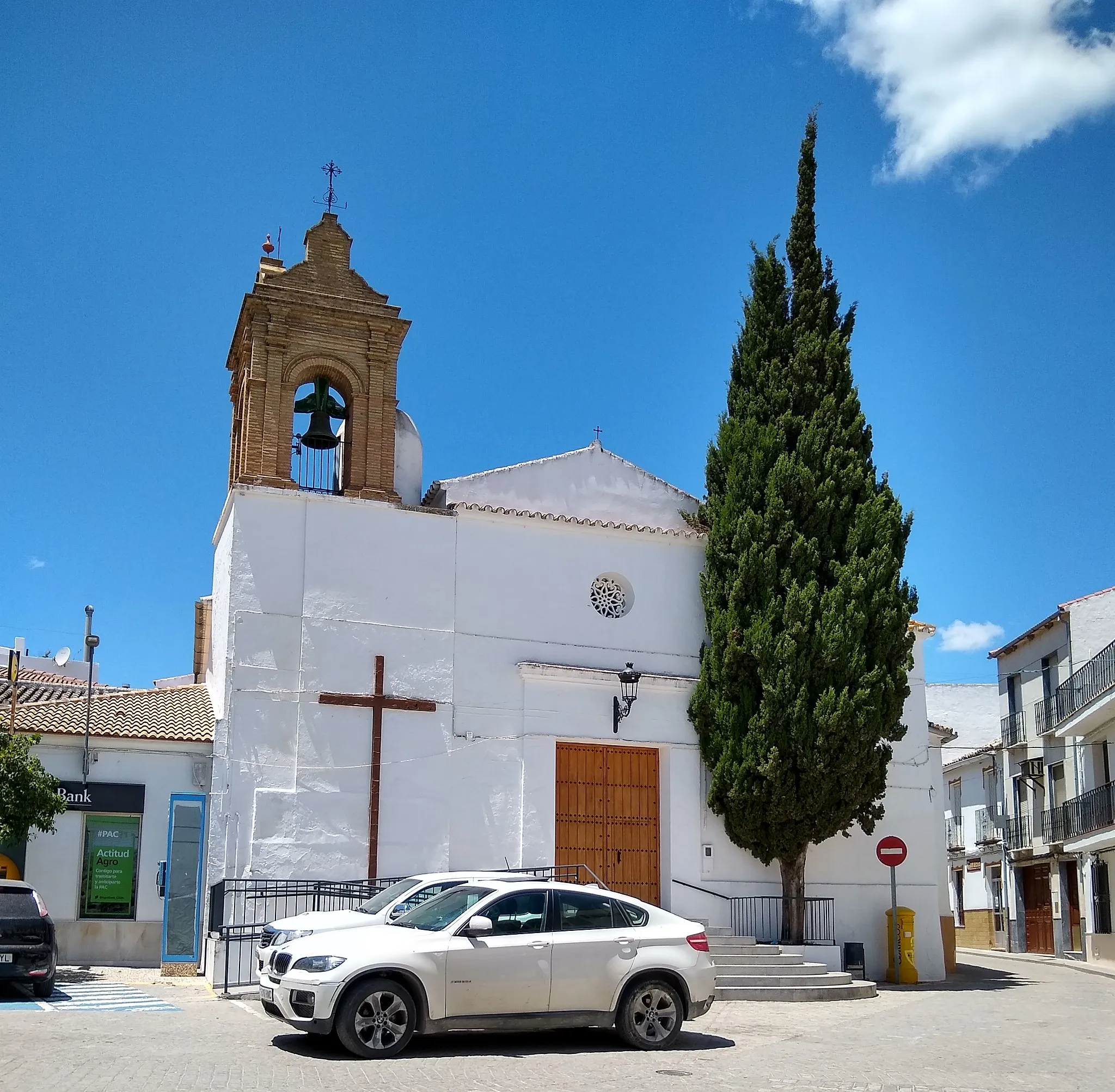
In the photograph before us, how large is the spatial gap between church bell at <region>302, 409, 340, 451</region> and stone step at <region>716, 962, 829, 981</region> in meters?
9.75

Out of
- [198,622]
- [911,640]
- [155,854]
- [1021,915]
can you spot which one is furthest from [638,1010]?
[1021,915]

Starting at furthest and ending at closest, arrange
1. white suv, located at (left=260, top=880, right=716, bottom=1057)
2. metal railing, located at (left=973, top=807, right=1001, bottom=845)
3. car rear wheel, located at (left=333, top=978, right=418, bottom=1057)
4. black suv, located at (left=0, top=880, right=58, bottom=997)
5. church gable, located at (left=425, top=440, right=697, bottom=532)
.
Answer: metal railing, located at (left=973, top=807, right=1001, bottom=845)
church gable, located at (left=425, top=440, right=697, bottom=532)
black suv, located at (left=0, top=880, right=58, bottom=997)
white suv, located at (left=260, top=880, right=716, bottom=1057)
car rear wheel, located at (left=333, top=978, right=418, bottom=1057)

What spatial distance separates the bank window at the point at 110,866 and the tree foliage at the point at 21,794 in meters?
1.56

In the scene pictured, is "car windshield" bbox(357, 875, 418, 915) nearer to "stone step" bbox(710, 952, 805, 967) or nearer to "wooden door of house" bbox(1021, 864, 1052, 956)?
"stone step" bbox(710, 952, 805, 967)

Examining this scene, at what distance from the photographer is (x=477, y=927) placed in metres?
10.8

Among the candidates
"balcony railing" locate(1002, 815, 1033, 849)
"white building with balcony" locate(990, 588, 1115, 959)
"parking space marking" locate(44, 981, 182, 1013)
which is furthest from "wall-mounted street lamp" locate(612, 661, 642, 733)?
"balcony railing" locate(1002, 815, 1033, 849)

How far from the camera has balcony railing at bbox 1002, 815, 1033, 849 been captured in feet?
122

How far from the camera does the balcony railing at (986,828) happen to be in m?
39.8

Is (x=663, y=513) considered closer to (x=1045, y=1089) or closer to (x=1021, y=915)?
(x=1045, y=1089)

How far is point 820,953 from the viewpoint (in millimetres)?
19094

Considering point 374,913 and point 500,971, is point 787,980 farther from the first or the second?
point 500,971

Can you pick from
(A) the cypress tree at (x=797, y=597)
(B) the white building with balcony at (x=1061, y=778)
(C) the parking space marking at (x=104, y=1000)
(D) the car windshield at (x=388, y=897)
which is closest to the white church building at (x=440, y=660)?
(A) the cypress tree at (x=797, y=597)

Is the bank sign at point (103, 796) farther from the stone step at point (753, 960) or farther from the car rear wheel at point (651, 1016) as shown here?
the car rear wheel at point (651, 1016)

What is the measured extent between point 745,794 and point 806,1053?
805 centimetres
